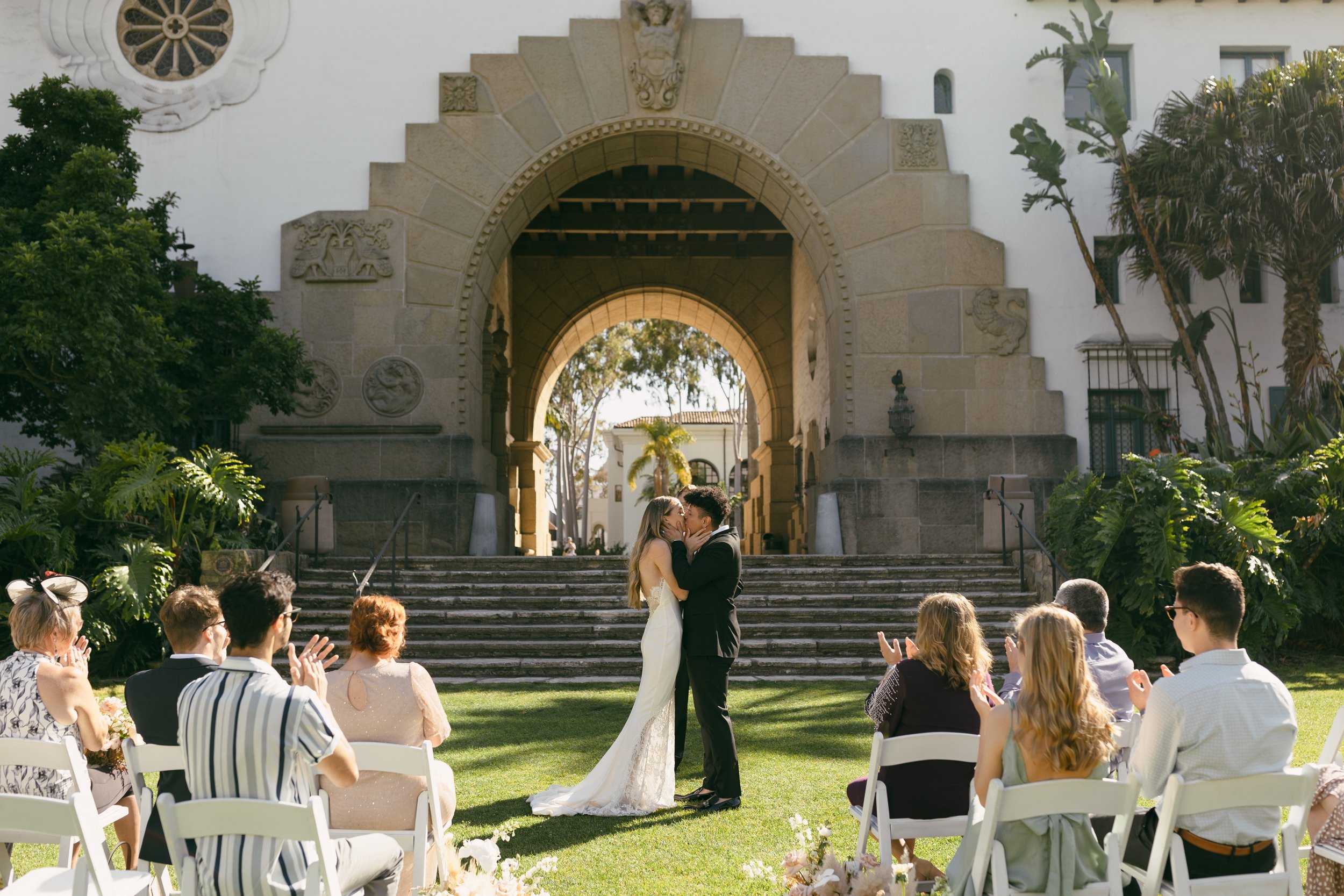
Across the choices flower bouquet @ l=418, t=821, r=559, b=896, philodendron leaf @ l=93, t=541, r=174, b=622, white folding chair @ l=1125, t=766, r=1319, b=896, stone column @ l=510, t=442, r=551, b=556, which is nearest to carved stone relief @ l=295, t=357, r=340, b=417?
philodendron leaf @ l=93, t=541, r=174, b=622

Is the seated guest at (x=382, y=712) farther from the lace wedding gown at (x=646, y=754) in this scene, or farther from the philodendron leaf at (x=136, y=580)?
the philodendron leaf at (x=136, y=580)

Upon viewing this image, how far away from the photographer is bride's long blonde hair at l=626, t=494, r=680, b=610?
6305mm

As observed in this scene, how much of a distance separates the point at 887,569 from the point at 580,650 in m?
4.32

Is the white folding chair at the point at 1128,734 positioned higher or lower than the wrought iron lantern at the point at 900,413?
lower

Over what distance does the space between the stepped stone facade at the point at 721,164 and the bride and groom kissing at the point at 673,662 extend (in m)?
10.4

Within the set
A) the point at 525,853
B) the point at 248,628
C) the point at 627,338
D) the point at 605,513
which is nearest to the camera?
the point at 248,628

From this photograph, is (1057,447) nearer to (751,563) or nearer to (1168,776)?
(751,563)

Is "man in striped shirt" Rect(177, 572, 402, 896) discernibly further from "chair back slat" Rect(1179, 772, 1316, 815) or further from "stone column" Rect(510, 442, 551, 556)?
"stone column" Rect(510, 442, 551, 556)

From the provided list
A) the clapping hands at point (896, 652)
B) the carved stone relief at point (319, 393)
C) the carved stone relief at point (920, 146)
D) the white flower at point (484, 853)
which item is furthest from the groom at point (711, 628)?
the carved stone relief at point (920, 146)

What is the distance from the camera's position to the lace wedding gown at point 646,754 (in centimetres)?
619

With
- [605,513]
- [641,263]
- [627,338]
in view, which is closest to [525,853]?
[641,263]

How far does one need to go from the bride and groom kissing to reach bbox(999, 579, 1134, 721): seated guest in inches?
76.0

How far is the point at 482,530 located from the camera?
54.3 feet

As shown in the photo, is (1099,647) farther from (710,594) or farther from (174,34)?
(174,34)
